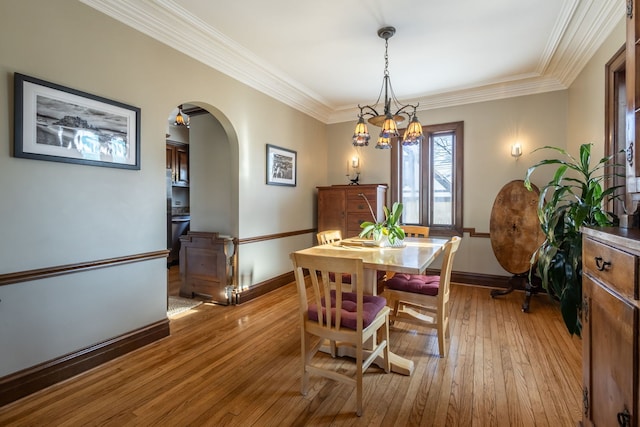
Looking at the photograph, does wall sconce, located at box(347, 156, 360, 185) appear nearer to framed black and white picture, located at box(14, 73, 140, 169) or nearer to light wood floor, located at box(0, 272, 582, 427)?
light wood floor, located at box(0, 272, 582, 427)

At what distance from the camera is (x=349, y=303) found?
2070 mm

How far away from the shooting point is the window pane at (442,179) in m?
4.57

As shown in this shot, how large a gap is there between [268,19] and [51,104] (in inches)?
70.2

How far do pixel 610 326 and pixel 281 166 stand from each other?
3.66 metres

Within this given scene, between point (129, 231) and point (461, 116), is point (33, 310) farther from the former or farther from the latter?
point (461, 116)

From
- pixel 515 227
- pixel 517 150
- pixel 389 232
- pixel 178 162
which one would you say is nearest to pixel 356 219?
pixel 389 232

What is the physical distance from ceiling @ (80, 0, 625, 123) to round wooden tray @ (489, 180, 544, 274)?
139 centimetres

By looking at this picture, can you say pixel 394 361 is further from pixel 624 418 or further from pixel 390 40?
pixel 390 40

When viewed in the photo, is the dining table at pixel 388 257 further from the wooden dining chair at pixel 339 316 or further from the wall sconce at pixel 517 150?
the wall sconce at pixel 517 150

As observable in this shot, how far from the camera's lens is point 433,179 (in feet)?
15.3

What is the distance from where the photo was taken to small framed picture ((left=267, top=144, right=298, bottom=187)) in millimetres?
4004

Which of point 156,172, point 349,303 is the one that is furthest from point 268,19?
point 349,303

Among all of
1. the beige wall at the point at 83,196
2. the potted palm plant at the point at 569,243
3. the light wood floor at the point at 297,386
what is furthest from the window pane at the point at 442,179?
the beige wall at the point at 83,196

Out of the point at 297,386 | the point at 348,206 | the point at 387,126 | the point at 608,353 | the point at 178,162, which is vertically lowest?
the point at 297,386
